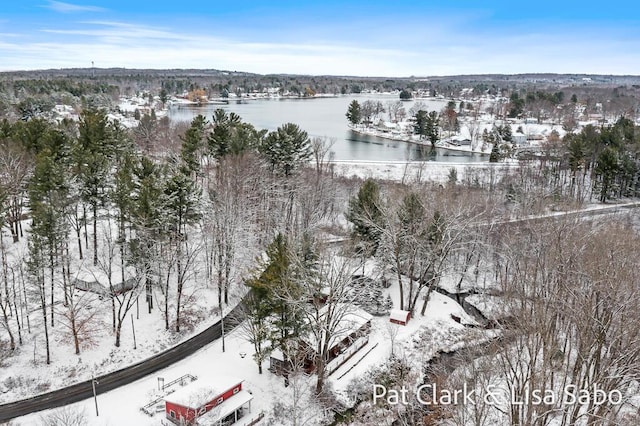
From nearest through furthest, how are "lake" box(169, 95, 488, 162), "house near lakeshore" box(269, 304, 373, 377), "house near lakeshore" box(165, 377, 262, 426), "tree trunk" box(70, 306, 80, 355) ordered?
"house near lakeshore" box(165, 377, 262, 426) → "house near lakeshore" box(269, 304, 373, 377) → "tree trunk" box(70, 306, 80, 355) → "lake" box(169, 95, 488, 162)

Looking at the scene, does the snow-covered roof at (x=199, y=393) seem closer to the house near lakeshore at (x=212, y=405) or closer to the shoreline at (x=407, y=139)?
the house near lakeshore at (x=212, y=405)

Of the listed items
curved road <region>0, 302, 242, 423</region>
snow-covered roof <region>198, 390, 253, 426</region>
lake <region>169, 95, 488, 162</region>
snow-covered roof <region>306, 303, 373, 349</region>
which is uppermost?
lake <region>169, 95, 488, 162</region>

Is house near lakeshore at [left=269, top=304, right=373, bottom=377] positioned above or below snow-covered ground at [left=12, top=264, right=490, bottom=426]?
above

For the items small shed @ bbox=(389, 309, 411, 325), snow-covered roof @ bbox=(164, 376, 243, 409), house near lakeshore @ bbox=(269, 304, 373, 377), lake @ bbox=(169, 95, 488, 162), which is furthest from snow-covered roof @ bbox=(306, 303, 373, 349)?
lake @ bbox=(169, 95, 488, 162)

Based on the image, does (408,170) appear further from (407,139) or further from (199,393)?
(199,393)

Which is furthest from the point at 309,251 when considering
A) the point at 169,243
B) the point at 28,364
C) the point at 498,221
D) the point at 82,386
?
the point at 498,221

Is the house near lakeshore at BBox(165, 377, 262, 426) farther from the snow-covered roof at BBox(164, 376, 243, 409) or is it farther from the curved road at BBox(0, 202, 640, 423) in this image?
the curved road at BBox(0, 202, 640, 423)

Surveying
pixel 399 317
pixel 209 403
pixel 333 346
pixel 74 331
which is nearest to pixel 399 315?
pixel 399 317

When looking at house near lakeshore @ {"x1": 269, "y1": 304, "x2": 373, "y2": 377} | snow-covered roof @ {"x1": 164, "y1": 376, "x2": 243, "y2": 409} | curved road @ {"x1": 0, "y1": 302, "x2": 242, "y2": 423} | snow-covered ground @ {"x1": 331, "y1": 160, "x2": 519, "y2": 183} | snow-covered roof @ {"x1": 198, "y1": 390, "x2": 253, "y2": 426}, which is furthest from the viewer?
snow-covered ground @ {"x1": 331, "y1": 160, "x2": 519, "y2": 183}
